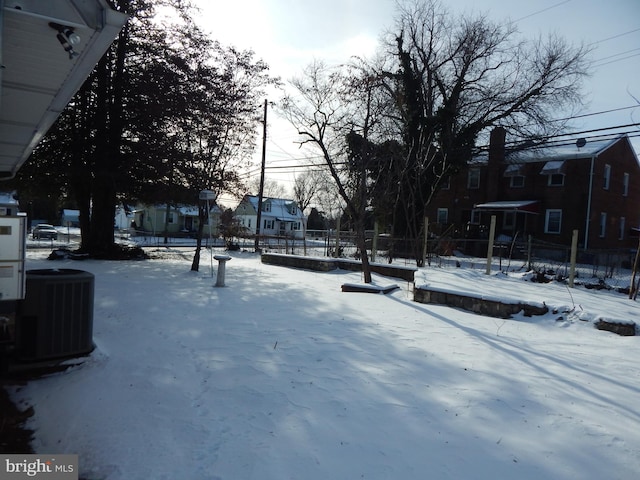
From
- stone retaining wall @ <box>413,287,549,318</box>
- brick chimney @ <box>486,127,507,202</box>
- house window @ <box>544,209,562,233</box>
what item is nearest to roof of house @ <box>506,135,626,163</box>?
brick chimney @ <box>486,127,507,202</box>

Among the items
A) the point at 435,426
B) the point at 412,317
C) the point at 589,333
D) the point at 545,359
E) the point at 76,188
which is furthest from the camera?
the point at 76,188

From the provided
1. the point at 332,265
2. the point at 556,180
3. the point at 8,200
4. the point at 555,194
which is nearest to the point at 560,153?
the point at 556,180

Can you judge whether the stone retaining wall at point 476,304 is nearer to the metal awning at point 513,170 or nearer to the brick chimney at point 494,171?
the brick chimney at point 494,171

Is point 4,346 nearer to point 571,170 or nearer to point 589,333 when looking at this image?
point 589,333

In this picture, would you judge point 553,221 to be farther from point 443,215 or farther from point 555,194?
point 443,215

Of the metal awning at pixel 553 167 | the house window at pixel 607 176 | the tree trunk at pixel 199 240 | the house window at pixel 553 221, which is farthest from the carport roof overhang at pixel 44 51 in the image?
the house window at pixel 607 176

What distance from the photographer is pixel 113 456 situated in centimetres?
285

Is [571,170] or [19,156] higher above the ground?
[571,170]

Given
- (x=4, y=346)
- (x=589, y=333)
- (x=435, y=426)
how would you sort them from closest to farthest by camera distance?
1. (x=435, y=426)
2. (x=4, y=346)
3. (x=589, y=333)

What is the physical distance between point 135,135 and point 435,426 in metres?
15.9

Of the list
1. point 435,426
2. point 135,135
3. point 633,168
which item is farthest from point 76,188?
point 633,168

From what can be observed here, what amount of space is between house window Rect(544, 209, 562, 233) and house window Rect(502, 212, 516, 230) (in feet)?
6.40

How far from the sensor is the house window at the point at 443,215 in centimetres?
3117

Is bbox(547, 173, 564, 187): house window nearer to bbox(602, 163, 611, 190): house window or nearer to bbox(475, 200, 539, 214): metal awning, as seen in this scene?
bbox(475, 200, 539, 214): metal awning
